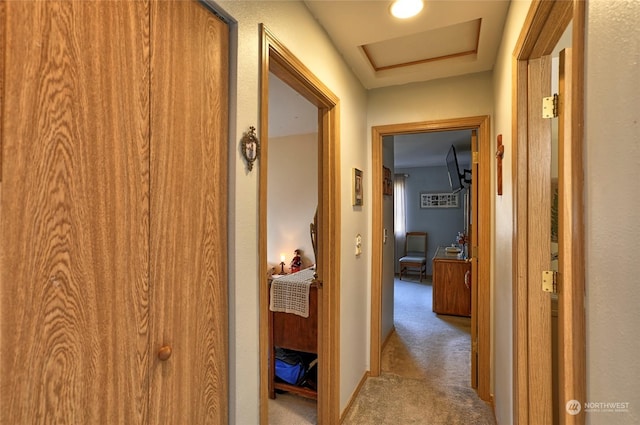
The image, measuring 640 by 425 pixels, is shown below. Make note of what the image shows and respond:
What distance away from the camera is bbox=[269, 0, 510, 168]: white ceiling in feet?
5.13

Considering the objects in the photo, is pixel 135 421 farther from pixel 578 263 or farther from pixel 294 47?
pixel 294 47

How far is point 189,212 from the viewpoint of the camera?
899mm

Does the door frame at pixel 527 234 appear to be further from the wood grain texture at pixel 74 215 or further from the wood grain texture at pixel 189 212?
the wood grain texture at pixel 74 215

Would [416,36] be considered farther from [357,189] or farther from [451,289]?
[451,289]

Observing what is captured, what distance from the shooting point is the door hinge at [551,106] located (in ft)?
4.37

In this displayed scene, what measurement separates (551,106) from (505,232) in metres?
0.66

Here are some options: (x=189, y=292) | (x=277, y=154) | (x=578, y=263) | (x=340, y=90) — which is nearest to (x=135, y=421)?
(x=189, y=292)

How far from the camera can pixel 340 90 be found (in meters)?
2.01

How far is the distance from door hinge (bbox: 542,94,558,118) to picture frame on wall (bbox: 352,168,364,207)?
115 cm

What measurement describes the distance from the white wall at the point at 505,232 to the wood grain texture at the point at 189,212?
1.25 meters

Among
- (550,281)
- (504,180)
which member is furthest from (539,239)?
(504,180)

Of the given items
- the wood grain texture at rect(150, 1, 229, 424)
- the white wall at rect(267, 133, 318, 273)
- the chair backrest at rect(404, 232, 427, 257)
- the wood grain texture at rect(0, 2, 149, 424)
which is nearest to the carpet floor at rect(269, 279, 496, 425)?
the wood grain texture at rect(150, 1, 229, 424)

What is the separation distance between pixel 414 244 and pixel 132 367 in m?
6.76

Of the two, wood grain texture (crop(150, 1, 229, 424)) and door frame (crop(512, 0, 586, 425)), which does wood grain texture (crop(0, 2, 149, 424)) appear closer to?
wood grain texture (crop(150, 1, 229, 424))
